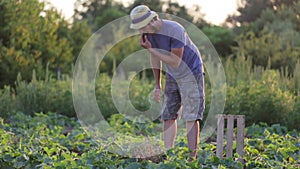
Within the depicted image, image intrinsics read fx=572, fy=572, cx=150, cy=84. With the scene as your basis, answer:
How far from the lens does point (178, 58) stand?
413 centimetres

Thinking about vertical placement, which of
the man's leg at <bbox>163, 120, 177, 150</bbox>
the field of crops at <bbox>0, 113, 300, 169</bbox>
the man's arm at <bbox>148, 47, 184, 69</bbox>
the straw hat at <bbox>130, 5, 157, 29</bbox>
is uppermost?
the straw hat at <bbox>130, 5, 157, 29</bbox>

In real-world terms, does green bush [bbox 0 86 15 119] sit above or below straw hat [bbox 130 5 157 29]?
below

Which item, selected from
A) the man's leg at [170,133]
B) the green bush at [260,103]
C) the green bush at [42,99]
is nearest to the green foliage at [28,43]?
the green bush at [42,99]

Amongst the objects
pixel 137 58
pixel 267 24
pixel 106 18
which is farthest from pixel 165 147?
pixel 106 18

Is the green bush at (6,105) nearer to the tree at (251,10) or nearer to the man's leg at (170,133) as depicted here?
the man's leg at (170,133)

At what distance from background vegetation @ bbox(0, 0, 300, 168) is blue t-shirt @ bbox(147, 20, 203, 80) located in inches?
24.5

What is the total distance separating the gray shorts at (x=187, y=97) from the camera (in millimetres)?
4215

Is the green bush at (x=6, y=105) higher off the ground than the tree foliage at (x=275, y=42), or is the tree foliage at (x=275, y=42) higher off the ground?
the tree foliage at (x=275, y=42)

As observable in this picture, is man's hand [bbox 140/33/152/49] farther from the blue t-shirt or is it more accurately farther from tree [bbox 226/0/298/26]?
tree [bbox 226/0/298/26]

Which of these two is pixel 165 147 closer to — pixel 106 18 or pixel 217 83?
pixel 217 83

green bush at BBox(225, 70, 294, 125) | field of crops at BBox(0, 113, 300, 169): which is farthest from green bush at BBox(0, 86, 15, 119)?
A: green bush at BBox(225, 70, 294, 125)

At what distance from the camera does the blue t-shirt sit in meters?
4.16

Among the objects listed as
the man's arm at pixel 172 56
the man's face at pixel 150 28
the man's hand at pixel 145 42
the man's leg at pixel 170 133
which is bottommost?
the man's leg at pixel 170 133

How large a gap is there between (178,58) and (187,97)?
328mm
